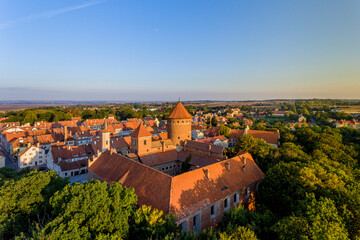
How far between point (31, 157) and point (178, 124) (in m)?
A: 42.6

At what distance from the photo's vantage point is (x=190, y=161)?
38.7m

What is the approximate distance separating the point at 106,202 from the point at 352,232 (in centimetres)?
2235

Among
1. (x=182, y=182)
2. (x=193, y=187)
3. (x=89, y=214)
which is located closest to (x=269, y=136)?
Result: (x=193, y=187)

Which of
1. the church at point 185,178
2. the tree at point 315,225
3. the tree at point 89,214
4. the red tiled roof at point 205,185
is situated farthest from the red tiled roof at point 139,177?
the tree at point 315,225

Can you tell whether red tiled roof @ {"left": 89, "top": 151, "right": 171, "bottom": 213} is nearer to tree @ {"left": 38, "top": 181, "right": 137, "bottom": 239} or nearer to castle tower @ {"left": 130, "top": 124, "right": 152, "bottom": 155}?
tree @ {"left": 38, "top": 181, "right": 137, "bottom": 239}

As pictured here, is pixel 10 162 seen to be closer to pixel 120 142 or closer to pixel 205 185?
pixel 120 142

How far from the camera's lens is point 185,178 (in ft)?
76.1

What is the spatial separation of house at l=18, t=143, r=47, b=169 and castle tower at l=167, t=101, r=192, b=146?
127ft

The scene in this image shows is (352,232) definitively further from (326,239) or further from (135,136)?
(135,136)

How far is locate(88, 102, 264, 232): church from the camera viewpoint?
69.7 ft

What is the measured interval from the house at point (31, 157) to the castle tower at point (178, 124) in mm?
38677

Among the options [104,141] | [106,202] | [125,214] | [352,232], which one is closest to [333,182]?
[352,232]

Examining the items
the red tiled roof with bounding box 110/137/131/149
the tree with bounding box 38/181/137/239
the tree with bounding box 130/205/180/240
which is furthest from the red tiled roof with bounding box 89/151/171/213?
the red tiled roof with bounding box 110/137/131/149

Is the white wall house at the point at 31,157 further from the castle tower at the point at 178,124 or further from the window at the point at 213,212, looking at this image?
the window at the point at 213,212
